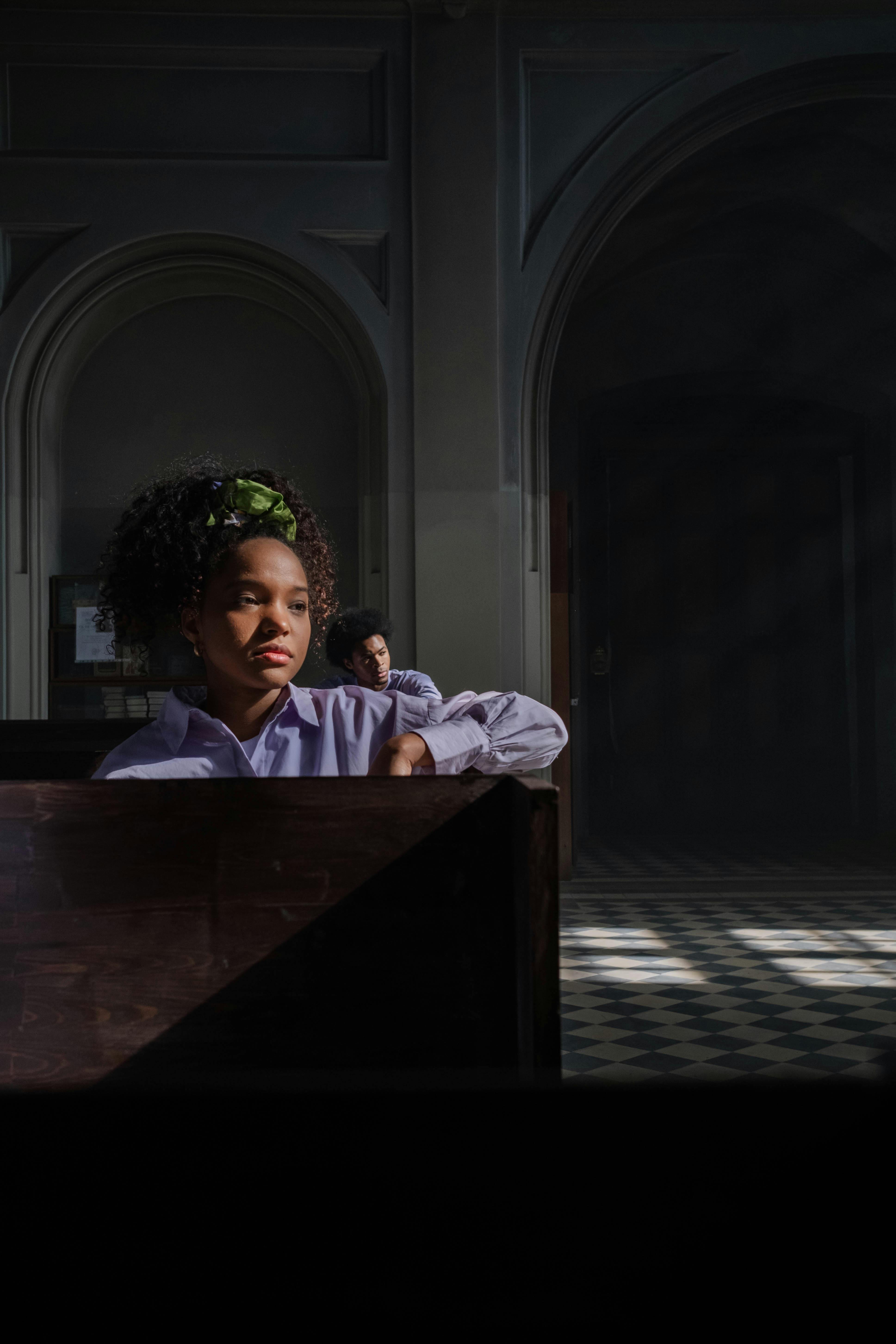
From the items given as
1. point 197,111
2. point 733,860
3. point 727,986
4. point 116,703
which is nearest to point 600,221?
point 197,111

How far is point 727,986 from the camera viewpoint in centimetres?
399

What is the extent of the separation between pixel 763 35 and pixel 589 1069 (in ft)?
17.5

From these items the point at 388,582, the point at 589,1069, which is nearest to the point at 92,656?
the point at 388,582

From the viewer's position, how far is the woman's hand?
1498mm

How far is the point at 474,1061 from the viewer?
109 centimetres

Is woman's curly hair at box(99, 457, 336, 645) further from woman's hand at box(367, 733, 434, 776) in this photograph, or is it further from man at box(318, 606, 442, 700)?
man at box(318, 606, 442, 700)

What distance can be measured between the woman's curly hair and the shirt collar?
0.15 metres

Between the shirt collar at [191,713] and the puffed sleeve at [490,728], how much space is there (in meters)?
0.15

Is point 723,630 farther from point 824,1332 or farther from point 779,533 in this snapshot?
point 824,1332

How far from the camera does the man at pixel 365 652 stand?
4.67m

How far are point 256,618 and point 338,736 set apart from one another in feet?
0.75

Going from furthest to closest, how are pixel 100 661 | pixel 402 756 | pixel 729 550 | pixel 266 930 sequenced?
pixel 729 550, pixel 100 661, pixel 402 756, pixel 266 930

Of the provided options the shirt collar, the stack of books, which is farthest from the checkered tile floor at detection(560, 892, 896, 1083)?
the stack of books

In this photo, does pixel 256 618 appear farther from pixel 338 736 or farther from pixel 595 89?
pixel 595 89
